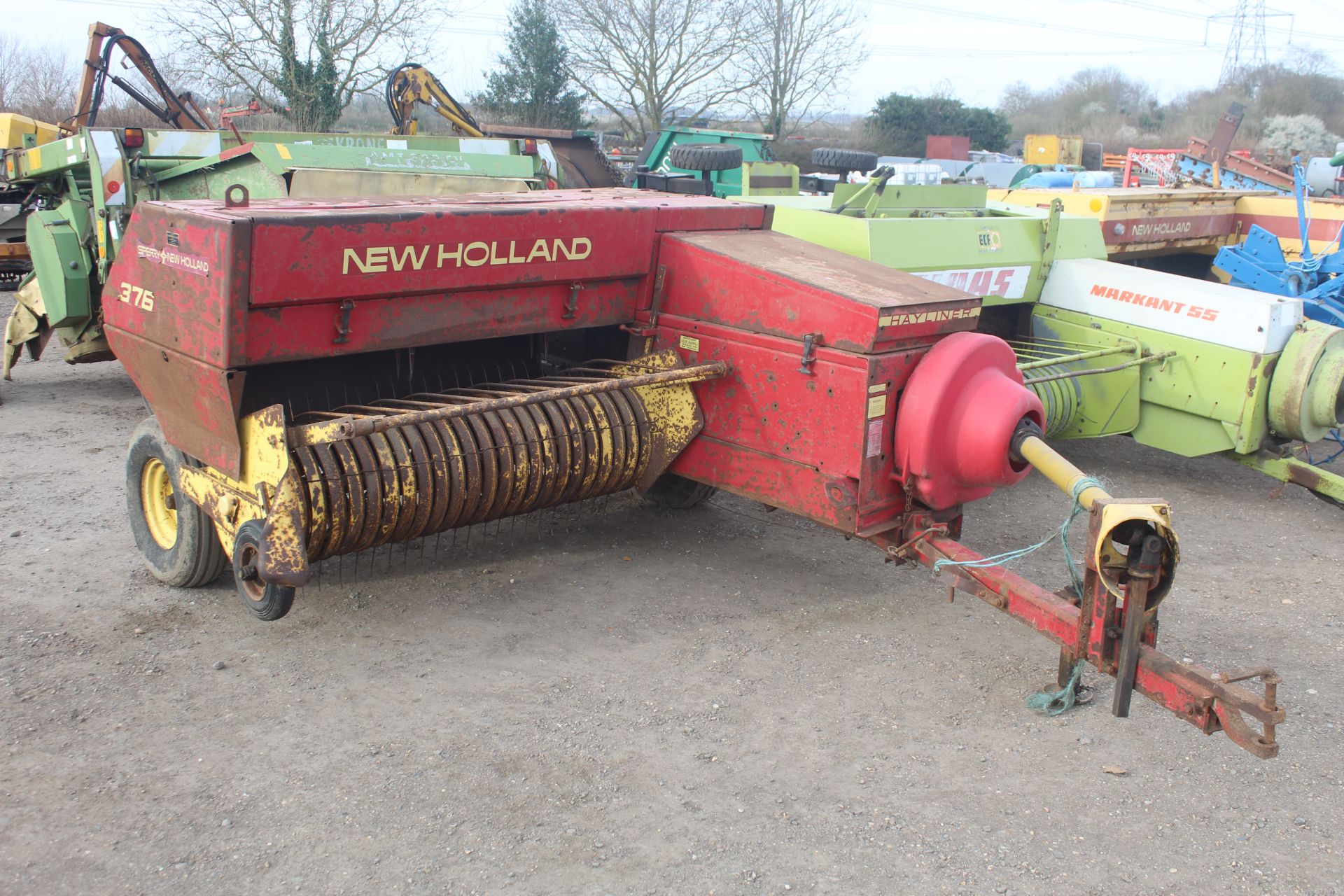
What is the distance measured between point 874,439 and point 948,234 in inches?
86.6

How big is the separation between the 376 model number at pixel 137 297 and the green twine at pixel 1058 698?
9.66ft

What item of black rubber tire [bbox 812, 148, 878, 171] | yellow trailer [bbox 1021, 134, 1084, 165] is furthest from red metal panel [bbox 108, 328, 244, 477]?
yellow trailer [bbox 1021, 134, 1084, 165]

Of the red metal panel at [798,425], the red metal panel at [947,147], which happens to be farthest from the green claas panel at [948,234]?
the red metal panel at [947,147]

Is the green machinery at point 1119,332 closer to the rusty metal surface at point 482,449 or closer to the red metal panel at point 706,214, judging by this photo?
the red metal panel at point 706,214

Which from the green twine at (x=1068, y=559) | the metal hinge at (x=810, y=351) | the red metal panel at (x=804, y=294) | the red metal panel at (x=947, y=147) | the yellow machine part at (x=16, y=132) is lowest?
the green twine at (x=1068, y=559)

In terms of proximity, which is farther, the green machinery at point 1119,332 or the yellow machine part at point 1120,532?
the green machinery at point 1119,332

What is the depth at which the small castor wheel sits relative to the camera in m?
3.29

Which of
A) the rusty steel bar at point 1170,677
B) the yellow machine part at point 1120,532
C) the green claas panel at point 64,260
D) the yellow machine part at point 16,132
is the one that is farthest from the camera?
the yellow machine part at point 16,132

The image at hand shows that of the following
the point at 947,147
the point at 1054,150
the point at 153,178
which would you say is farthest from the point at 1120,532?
the point at 947,147

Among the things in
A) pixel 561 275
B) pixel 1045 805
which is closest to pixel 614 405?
pixel 561 275

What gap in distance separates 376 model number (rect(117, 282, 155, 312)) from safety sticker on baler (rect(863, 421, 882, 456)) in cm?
228

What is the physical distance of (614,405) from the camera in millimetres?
3977

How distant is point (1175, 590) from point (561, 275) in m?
2.60

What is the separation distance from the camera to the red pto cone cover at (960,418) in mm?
3350
